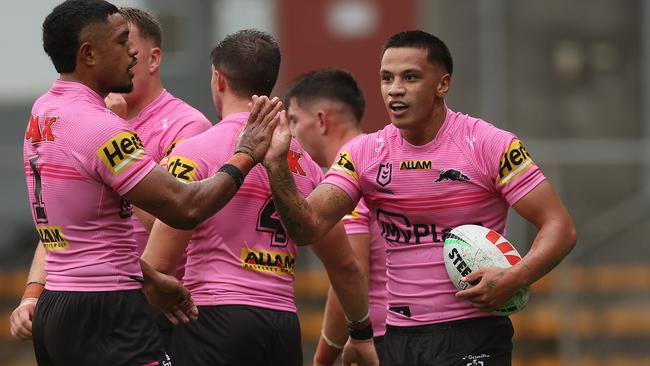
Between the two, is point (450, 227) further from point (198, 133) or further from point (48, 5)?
point (48, 5)

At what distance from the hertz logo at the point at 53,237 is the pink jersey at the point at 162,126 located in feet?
3.87

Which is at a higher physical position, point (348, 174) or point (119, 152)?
point (119, 152)

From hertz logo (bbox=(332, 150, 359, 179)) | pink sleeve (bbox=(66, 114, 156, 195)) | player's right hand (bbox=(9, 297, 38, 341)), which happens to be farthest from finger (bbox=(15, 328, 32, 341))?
hertz logo (bbox=(332, 150, 359, 179))

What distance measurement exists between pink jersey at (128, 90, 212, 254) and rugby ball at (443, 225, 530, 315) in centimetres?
156

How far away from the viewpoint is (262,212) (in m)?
6.33

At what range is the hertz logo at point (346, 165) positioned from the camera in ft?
21.4

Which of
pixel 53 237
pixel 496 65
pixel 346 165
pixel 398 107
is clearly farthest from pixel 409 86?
pixel 496 65

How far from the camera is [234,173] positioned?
5.84m

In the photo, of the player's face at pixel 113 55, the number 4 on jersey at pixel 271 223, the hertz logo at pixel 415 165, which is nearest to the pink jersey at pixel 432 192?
the hertz logo at pixel 415 165

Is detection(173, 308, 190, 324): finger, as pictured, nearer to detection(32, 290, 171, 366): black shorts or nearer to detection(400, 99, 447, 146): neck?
detection(32, 290, 171, 366): black shorts

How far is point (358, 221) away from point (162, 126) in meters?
1.24

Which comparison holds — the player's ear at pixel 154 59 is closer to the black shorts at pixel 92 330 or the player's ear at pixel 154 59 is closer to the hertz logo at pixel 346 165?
the hertz logo at pixel 346 165

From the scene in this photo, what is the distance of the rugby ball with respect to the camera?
6.12 meters

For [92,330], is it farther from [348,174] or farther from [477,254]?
[477,254]
